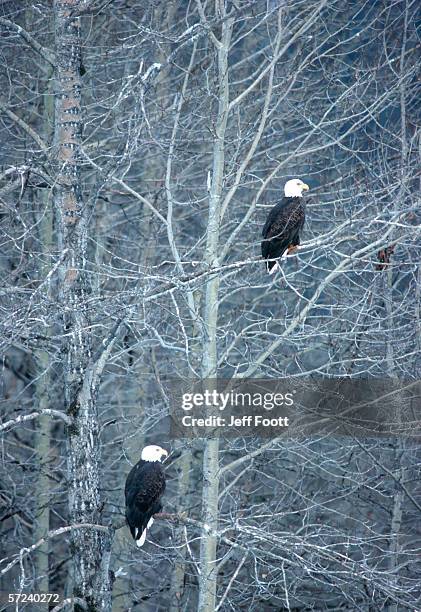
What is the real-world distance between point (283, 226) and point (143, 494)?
8.15 ft

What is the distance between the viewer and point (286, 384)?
775 cm

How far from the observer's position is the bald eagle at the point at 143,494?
689cm

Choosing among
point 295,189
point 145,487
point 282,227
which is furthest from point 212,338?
point 295,189

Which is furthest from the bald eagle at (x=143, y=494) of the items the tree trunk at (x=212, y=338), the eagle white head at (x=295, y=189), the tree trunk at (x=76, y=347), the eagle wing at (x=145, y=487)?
the eagle white head at (x=295, y=189)

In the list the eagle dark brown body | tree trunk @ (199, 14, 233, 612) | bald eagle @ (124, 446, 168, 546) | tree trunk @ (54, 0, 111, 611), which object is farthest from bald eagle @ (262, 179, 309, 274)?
bald eagle @ (124, 446, 168, 546)

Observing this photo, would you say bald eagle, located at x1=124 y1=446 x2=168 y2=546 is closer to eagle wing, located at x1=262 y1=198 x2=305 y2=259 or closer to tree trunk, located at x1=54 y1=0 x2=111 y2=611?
tree trunk, located at x1=54 y1=0 x2=111 y2=611

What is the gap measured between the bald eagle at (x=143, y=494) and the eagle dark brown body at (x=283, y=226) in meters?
1.94

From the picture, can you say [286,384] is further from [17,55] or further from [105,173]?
[17,55]

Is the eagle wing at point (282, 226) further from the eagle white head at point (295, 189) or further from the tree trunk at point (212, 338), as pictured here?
the tree trunk at point (212, 338)

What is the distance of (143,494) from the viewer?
6902 millimetres

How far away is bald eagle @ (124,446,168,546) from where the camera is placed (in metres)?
6.89

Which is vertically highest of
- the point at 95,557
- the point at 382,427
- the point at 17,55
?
the point at 17,55

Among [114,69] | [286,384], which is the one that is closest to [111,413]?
[114,69]

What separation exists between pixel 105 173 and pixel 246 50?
219 inches
